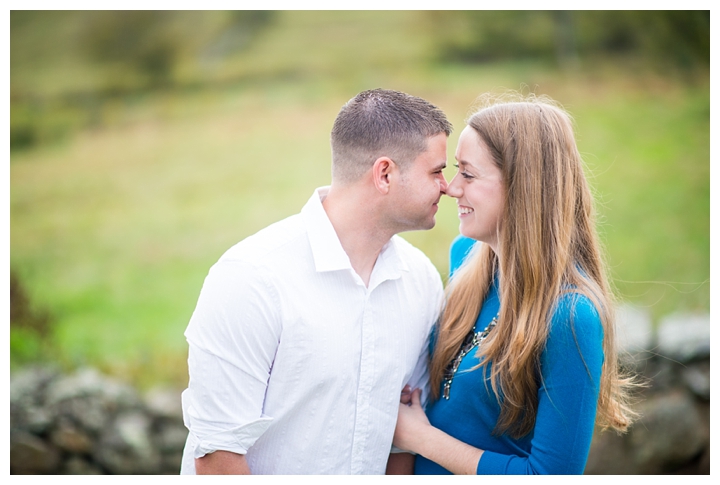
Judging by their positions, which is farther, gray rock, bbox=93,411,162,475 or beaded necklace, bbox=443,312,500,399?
gray rock, bbox=93,411,162,475

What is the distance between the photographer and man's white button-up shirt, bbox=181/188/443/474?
147cm

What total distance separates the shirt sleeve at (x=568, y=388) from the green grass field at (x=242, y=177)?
2.89 metres

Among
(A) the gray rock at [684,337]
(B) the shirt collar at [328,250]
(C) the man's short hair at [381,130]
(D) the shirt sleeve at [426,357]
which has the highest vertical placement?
(C) the man's short hair at [381,130]

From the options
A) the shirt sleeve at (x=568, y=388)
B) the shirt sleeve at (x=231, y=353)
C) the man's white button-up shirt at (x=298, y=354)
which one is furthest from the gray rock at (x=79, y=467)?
the shirt sleeve at (x=568, y=388)

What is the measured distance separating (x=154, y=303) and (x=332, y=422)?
3118 millimetres

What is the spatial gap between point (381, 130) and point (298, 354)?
618mm

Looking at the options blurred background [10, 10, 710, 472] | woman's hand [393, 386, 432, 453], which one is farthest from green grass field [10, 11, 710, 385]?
woman's hand [393, 386, 432, 453]

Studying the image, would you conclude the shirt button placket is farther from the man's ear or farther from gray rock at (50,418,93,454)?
gray rock at (50,418,93,454)

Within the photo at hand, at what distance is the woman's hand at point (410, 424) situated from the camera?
5.47 ft

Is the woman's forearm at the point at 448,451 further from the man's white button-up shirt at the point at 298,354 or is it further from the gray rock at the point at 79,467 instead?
the gray rock at the point at 79,467

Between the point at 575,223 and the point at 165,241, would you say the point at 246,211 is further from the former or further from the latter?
the point at 575,223

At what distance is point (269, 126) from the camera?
4656 mm

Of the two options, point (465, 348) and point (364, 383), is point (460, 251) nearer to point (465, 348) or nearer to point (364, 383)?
point (465, 348)

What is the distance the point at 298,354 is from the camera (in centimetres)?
151
